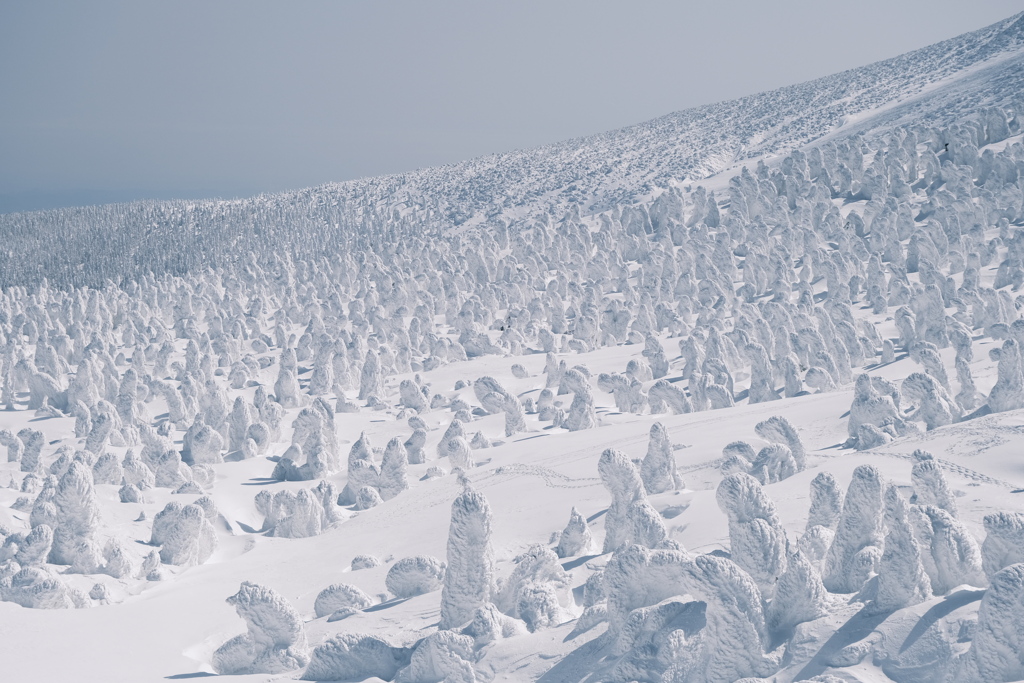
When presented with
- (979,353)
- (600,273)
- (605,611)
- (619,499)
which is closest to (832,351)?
(979,353)

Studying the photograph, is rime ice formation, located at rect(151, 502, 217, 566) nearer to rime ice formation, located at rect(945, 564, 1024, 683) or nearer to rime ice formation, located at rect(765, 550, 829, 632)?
rime ice formation, located at rect(765, 550, 829, 632)

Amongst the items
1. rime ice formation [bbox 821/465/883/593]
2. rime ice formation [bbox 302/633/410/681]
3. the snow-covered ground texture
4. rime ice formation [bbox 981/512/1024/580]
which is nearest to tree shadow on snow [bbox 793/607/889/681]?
the snow-covered ground texture

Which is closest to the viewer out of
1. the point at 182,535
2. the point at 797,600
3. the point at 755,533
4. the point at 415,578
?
the point at 797,600

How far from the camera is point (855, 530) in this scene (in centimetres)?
477

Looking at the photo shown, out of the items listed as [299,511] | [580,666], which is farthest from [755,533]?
[299,511]

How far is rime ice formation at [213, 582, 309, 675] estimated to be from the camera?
5.12 m

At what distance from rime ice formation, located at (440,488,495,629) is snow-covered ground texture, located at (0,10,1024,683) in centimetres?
2

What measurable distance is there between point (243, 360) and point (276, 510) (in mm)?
10357

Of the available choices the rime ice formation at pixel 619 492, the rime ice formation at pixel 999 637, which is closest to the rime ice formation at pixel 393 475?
the rime ice formation at pixel 619 492

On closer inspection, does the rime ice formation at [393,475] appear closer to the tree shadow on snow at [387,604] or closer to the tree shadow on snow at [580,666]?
the tree shadow on snow at [387,604]

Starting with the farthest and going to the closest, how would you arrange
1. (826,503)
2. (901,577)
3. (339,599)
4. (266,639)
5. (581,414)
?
1. (581,414)
2. (339,599)
3. (826,503)
4. (266,639)
5. (901,577)

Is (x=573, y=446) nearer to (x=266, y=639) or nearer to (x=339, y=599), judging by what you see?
(x=339, y=599)

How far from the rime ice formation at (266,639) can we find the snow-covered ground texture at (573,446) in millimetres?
19

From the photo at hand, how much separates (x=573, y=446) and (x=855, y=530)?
201 inches
